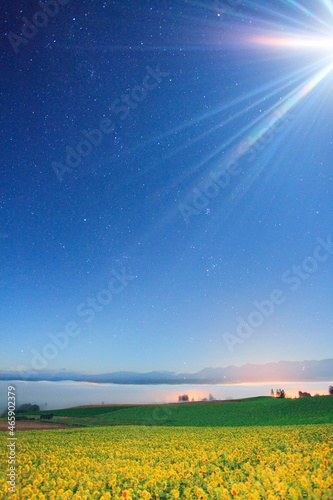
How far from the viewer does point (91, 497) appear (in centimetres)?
610

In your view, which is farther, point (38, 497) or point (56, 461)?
point (56, 461)

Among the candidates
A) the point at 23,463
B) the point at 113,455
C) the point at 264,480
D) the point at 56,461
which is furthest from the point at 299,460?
the point at 23,463

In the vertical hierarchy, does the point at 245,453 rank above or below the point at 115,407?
above

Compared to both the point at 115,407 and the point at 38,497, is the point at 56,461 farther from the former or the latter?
the point at 115,407

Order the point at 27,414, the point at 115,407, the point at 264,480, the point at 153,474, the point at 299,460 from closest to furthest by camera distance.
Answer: the point at 264,480
the point at 153,474
the point at 299,460
the point at 27,414
the point at 115,407

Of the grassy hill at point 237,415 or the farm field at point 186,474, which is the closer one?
the farm field at point 186,474

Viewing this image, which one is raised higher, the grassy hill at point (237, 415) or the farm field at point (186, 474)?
the farm field at point (186, 474)

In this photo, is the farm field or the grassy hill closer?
the farm field

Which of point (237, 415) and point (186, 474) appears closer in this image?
point (186, 474)

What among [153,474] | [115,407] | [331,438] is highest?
[153,474]

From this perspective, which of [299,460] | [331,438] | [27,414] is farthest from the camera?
[27,414]

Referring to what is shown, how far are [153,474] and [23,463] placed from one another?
182 inches

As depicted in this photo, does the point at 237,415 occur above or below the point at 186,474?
below

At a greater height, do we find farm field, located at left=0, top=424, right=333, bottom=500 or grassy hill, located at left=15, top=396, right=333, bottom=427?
farm field, located at left=0, top=424, right=333, bottom=500
